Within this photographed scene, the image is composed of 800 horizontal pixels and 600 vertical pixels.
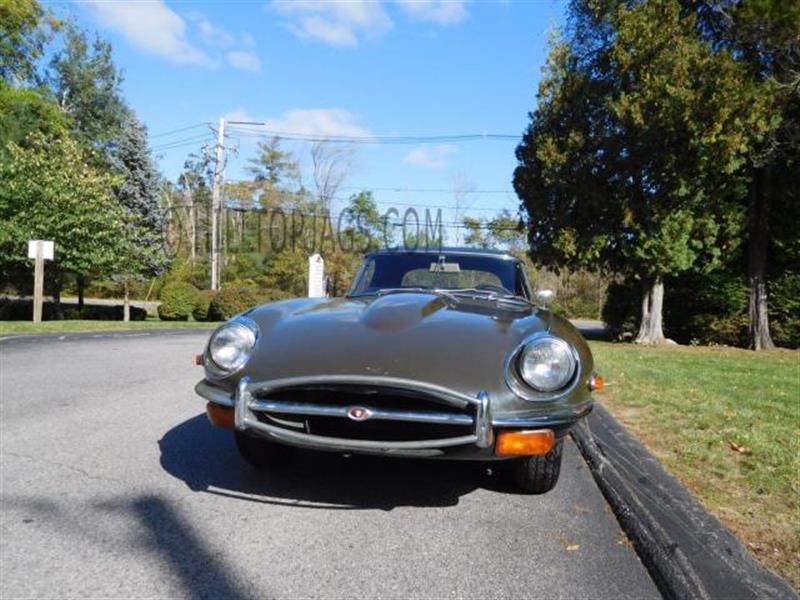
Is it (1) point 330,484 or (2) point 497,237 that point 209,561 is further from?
(2) point 497,237

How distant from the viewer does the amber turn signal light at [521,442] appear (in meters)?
3.02

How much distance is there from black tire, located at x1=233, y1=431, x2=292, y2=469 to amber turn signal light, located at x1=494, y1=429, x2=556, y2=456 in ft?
4.74

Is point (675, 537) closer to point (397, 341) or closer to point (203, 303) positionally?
point (397, 341)

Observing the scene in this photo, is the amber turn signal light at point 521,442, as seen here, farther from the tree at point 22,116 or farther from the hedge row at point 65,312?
the tree at point 22,116

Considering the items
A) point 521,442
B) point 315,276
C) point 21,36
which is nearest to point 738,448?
point 521,442

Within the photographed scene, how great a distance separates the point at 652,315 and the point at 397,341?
15.7m

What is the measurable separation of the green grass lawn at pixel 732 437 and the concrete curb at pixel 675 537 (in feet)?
0.40

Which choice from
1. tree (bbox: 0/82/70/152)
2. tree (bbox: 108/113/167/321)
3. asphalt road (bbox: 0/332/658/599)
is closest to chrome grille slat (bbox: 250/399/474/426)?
asphalt road (bbox: 0/332/658/599)

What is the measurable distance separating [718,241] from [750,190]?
159cm

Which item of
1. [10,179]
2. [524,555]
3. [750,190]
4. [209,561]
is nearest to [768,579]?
[524,555]

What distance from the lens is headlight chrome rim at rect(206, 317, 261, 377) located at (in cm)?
339

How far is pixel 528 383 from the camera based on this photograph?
10.3 feet

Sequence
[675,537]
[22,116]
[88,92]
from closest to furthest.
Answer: [675,537]
[22,116]
[88,92]

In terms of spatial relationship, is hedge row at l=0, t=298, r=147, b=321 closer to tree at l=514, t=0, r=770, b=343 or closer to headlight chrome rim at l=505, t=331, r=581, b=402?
tree at l=514, t=0, r=770, b=343
